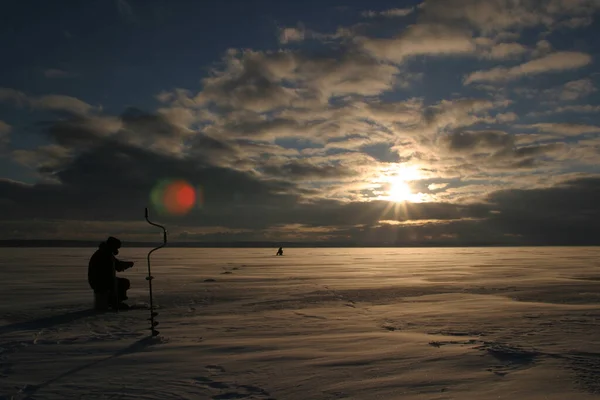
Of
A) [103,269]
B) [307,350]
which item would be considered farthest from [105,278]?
[307,350]

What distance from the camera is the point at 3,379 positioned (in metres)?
5.53

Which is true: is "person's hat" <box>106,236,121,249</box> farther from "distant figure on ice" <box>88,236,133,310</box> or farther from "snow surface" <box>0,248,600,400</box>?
"snow surface" <box>0,248,600,400</box>

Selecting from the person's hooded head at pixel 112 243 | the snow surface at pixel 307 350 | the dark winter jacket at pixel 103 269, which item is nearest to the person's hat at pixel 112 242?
the person's hooded head at pixel 112 243

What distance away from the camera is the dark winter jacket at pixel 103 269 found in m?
11.4

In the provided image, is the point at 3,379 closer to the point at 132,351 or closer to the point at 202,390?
the point at 132,351

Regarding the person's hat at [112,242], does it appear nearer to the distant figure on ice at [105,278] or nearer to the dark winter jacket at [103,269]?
the distant figure on ice at [105,278]

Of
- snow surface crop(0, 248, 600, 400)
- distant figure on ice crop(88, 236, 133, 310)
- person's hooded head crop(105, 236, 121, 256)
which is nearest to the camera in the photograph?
snow surface crop(0, 248, 600, 400)

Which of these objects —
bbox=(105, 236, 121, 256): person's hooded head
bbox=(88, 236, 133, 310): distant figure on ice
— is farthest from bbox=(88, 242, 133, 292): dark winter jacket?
bbox=(105, 236, 121, 256): person's hooded head

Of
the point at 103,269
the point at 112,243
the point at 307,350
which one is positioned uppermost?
the point at 112,243

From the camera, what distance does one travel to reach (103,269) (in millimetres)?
11414

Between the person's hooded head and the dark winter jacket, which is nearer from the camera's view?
the dark winter jacket

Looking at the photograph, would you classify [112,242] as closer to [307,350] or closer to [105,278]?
[105,278]

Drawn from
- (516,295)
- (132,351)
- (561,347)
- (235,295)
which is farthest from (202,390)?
Result: (516,295)

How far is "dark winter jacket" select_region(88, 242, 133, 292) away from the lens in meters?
11.4
